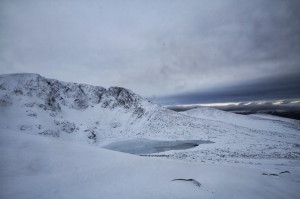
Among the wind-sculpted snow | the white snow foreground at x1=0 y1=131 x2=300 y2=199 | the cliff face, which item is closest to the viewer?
the white snow foreground at x1=0 y1=131 x2=300 y2=199

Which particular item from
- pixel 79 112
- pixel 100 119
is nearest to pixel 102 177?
pixel 100 119

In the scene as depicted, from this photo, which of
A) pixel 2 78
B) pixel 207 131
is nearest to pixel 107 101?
pixel 2 78

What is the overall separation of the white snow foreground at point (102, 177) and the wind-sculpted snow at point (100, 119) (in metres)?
26.6

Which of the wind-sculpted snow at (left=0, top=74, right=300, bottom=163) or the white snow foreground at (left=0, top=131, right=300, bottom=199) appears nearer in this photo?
the white snow foreground at (left=0, top=131, right=300, bottom=199)

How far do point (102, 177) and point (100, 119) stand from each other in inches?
2733

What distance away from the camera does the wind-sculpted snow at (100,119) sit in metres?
45.4

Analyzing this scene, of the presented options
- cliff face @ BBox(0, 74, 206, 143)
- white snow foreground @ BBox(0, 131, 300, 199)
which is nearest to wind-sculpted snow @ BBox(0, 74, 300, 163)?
cliff face @ BBox(0, 74, 206, 143)

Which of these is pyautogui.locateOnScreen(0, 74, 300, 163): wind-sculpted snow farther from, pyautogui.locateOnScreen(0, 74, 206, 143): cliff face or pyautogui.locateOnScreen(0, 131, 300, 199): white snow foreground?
pyautogui.locateOnScreen(0, 131, 300, 199): white snow foreground

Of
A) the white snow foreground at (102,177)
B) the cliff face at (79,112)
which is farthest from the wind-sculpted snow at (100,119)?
the white snow foreground at (102,177)

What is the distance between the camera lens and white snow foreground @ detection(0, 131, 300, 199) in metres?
6.79

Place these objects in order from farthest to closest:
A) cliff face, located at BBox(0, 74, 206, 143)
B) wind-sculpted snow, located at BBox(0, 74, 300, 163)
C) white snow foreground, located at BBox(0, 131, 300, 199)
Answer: cliff face, located at BBox(0, 74, 206, 143)
wind-sculpted snow, located at BBox(0, 74, 300, 163)
white snow foreground, located at BBox(0, 131, 300, 199)

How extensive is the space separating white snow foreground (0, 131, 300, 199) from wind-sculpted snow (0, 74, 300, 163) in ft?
87.3

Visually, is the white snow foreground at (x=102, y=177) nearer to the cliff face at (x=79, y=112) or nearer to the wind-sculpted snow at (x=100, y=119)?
the wind-sculpted snow at (x=100, y=119)

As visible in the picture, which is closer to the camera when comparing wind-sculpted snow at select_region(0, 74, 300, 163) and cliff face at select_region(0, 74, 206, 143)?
wind-sculpted snow at select_region(0, 74, 300, 163)
